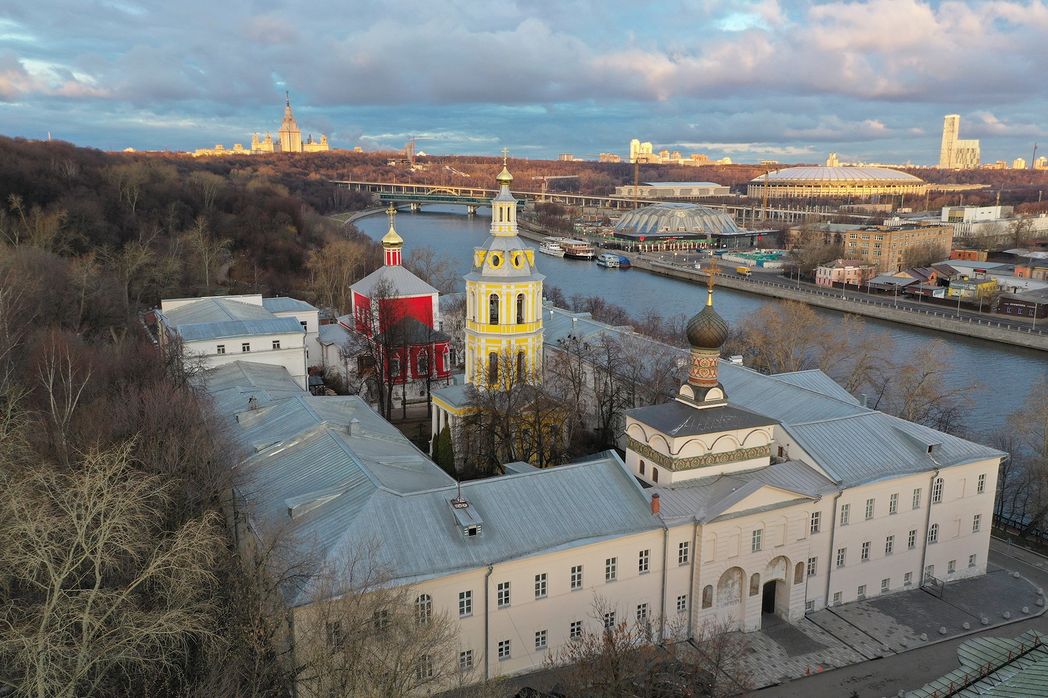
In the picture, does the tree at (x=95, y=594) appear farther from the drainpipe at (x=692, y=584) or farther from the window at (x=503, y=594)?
the drainpipe at (x=692, y=584)

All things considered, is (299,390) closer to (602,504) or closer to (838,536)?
(602,504)

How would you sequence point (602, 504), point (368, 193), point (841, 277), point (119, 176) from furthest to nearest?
1. point (368, 193)
2. point (841, 277)
3. point (119, 176)
4. point (602, 504)

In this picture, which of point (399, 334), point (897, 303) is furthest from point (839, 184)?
point (399, 334)

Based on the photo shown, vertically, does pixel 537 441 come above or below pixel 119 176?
below

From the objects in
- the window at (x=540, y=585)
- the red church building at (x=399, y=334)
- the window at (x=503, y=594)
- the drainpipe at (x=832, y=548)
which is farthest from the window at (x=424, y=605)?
the red church building at (x=399, y=334)

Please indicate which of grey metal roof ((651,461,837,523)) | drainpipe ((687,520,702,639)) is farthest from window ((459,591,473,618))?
drainpipe ((687,520,702,639))

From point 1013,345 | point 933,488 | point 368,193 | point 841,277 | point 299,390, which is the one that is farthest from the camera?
point 368,193

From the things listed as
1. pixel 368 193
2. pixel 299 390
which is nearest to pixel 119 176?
pixel 299 390
